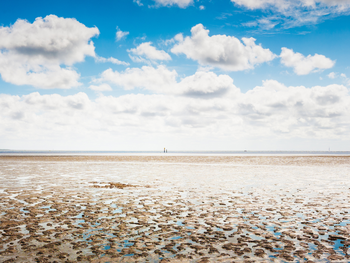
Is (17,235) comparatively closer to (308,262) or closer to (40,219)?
(40,219)

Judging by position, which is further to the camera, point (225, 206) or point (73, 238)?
point (225, 206)

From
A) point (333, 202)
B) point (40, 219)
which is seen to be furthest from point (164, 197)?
point (333, 202)

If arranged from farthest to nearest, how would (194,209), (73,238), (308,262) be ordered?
(194,209)
(73,238)
(308,262)

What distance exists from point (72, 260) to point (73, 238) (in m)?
1.86

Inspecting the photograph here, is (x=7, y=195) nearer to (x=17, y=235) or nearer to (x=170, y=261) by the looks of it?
(x=17, y=235)

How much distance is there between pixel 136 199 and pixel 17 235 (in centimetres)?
769

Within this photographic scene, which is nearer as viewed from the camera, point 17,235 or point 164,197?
point 17,235

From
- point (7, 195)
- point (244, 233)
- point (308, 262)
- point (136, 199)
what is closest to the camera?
point (308, 262)

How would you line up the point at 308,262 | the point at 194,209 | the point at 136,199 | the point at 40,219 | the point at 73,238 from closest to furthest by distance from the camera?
the point at 308,262
the point at 73,238
the point at 40,219
the point at 194,209
the point at 136,199

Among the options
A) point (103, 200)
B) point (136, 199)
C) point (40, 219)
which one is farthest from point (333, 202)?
point (40, 219)

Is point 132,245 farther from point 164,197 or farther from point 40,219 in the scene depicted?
point 164,197

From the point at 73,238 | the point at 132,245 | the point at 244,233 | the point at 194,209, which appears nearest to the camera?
the point at 132,245

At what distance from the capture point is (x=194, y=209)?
1332 centimetres

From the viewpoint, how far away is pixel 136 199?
1600 cm
